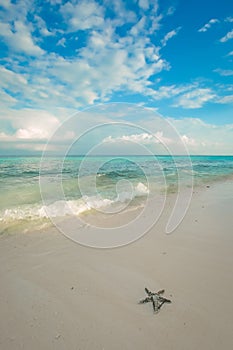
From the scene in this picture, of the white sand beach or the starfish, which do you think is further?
the starfish

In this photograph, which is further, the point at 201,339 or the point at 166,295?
the point at 166,295

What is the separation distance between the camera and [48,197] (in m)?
10.6

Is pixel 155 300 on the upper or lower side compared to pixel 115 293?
upper

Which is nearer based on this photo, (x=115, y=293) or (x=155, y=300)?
(x=155, y=300)

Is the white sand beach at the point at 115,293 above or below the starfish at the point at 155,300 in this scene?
below

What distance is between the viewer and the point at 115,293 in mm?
3545

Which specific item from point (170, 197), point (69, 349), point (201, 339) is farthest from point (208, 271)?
point (170, 197)

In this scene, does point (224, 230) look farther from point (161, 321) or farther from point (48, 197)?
point (48, 197)

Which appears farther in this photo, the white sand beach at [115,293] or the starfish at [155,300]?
the starfish at [155,300]

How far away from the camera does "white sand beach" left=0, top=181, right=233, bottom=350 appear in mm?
2729

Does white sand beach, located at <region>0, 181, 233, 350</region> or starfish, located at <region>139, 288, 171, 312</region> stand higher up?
starfish, located at <region>139, 288, 171, 312</region>

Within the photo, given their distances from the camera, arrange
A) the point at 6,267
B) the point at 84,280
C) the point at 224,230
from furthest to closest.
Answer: the point at 224,230 < the point at 6,267 < the point at 84,280

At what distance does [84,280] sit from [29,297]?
94cm

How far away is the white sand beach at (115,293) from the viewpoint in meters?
2.73
